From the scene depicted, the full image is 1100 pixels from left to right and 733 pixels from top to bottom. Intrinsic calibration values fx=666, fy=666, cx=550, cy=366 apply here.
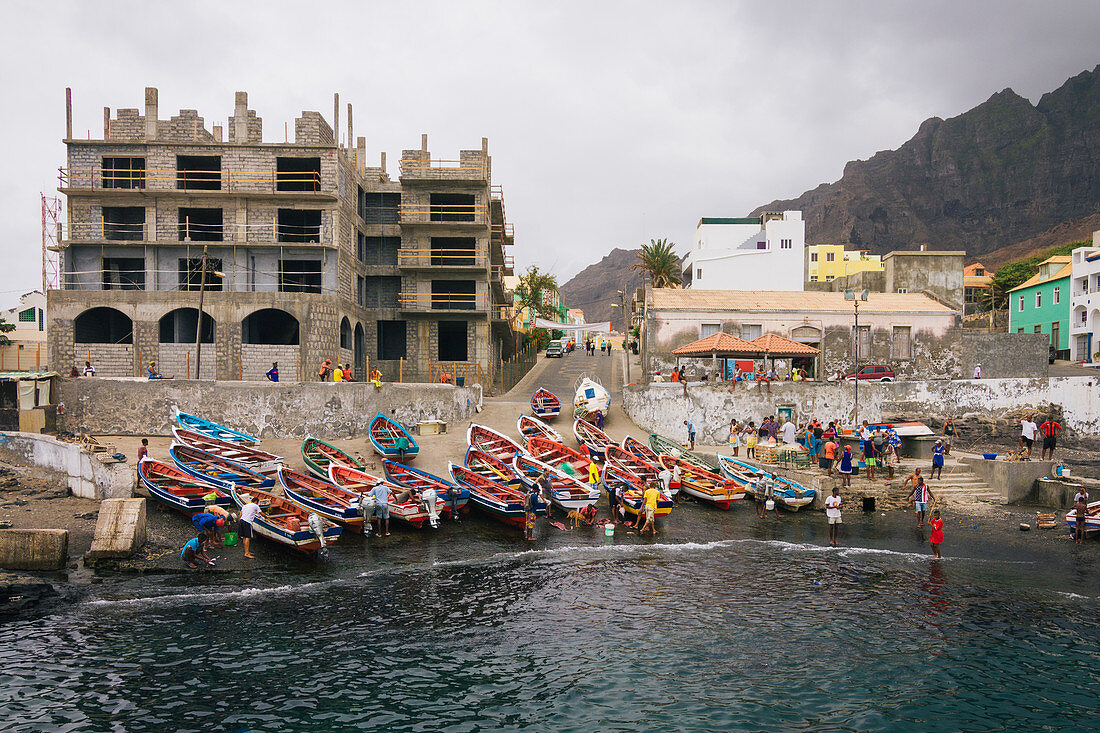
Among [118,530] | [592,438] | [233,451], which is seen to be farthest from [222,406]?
[592,438]

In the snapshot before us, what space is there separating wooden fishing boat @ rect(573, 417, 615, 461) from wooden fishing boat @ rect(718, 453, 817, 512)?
5.35m

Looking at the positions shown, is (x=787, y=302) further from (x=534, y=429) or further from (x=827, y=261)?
(x=827, y=261)

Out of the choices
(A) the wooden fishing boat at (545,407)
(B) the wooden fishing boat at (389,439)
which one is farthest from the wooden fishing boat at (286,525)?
(A) the wooden fishing boat at (545,407)

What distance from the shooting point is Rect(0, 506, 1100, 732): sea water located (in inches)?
509

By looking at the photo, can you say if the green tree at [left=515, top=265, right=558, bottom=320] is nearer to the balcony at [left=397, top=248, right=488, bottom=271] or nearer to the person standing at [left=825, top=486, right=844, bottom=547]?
the balcony at [left=397, top=248, right=488, bottom=271]

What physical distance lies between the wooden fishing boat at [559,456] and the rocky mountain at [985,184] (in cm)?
13672

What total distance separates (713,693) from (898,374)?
36.4 meters

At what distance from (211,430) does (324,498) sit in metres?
10.6

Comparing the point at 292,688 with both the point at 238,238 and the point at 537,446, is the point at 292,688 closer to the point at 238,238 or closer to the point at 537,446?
the point at 537,446

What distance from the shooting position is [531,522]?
23.8m

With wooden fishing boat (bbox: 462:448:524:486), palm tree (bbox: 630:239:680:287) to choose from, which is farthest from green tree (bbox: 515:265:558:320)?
wooden fishing boat (bbox: 462:448:524:486)

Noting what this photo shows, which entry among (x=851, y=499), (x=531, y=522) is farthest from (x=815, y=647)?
(x=851, y=499)

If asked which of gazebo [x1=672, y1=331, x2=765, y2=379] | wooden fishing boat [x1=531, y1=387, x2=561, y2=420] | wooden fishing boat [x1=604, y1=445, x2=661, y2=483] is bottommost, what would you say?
wooden fishing boat [x1=604, y1=445, x2=661, y2=483]

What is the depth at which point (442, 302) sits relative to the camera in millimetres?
46562
